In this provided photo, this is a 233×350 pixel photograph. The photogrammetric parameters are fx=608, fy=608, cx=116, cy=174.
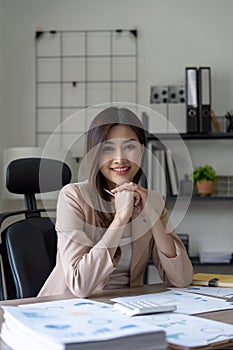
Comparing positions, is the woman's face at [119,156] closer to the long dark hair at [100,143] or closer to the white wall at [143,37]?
the long dark hair at [100,143]

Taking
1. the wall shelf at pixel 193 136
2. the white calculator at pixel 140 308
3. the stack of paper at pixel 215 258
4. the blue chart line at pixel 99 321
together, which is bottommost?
the stack of paper at pixel 215 258

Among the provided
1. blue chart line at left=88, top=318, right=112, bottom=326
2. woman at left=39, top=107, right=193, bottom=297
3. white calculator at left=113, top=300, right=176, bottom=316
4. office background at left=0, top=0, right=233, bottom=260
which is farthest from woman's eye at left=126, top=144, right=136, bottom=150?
office background at left=0, top=0, right=233, bottom=260

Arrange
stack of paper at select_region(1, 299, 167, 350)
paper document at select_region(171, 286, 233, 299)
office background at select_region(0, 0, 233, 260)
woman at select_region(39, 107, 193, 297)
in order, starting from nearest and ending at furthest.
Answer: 1. stack of paper at select_region(1, 299, 167, 350)
2. paper document at select_region(171, 286, 233, 299)
3. woman at select_region(39, 107, 193, 297)
4. office background at select_region(0, 0, 233, 260)

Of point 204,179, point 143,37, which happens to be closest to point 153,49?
point 143,37

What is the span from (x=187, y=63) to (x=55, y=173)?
178cm

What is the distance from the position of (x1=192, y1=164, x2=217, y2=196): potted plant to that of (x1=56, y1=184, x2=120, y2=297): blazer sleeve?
1.72 metres

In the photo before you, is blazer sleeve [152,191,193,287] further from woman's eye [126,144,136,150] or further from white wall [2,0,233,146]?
white wall [2,0,233,146]

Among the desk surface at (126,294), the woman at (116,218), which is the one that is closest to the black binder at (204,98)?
the woman at (116,218)

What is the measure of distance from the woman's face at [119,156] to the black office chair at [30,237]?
0.26 m

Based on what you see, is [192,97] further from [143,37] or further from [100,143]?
[100,143]

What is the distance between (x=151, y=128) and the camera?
344 centimetres

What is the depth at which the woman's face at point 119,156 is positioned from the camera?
1747mm

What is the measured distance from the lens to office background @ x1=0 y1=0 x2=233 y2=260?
354 centimetres

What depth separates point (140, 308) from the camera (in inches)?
49.6
